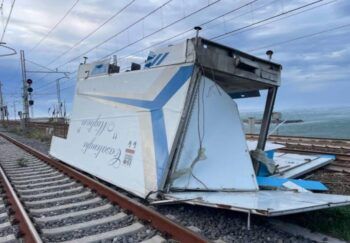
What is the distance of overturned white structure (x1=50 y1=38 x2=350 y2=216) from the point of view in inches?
248

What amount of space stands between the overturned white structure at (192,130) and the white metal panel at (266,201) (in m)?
0.01

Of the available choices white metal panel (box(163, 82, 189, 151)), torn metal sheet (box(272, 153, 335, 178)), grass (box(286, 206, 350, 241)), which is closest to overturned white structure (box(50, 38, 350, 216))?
white metal panel (box(163, 82, 189, 151))

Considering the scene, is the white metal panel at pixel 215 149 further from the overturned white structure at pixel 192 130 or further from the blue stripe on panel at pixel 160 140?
the blue stripe on panel at pixel 160 140

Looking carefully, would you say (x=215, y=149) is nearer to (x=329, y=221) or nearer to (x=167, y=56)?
(x=167, y=56)

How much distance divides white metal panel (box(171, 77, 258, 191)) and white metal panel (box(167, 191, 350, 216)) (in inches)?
11.0

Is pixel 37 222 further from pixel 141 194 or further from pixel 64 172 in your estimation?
pixel 64 172

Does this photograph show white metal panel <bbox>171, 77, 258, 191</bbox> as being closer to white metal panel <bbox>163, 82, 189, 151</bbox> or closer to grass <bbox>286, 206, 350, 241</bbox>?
white metal panel <bbox>163, 82, 189, 151</bbox>

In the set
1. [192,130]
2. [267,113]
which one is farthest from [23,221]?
[267,113]

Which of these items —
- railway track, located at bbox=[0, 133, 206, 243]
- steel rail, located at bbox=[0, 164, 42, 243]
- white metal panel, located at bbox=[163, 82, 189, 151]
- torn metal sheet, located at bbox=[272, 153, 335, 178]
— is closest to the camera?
steel rail, located at bbox=[0, 164, 42, 243]

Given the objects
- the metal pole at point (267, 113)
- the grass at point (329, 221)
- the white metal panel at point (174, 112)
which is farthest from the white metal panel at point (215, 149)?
the metal pole at point (267, 113)

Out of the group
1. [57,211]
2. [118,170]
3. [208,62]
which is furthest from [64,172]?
[208,62]

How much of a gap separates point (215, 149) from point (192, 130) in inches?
21.4

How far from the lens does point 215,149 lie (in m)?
6.74

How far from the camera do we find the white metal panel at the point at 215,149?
21.1ft
